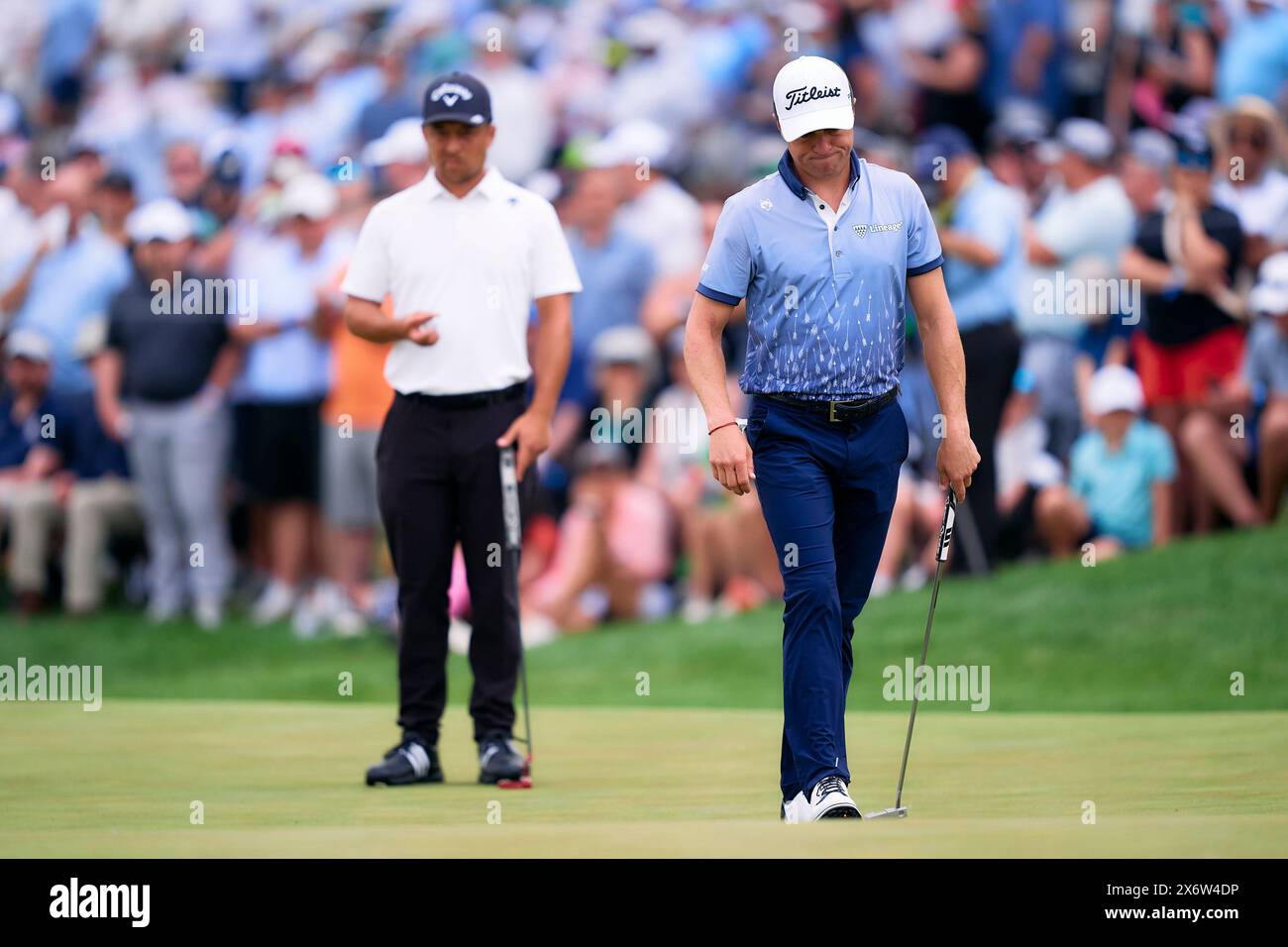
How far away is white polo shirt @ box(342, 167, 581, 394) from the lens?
8953mm

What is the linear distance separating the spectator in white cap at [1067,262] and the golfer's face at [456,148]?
606cm

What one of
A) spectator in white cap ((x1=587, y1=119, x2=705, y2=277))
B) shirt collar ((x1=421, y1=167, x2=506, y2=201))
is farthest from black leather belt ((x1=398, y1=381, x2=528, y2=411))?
spectator in white cap ((x1=587, y1=119, x2=705, y2=277))

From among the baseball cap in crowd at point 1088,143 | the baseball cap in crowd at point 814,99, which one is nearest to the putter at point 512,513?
the baseball cap in crowd at point 814,99

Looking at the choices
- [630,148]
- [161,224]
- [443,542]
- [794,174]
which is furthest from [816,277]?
[161,224]

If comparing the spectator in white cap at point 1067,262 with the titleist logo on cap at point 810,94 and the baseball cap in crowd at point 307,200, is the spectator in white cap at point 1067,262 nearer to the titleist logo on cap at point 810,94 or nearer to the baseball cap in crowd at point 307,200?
the baseball cap in crowd at point 307,200

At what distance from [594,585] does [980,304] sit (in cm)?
310

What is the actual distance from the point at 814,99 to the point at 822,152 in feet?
0.63

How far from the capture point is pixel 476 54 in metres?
17.6

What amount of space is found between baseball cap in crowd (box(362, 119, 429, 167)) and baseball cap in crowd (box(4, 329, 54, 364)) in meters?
2.88

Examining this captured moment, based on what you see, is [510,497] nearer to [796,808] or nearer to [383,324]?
[383,324]

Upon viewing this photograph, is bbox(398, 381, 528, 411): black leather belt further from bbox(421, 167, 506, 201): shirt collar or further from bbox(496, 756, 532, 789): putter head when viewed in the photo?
bbox(496, 756, 532, 789): putter head

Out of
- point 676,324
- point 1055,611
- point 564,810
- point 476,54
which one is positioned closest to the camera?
point 564,810
